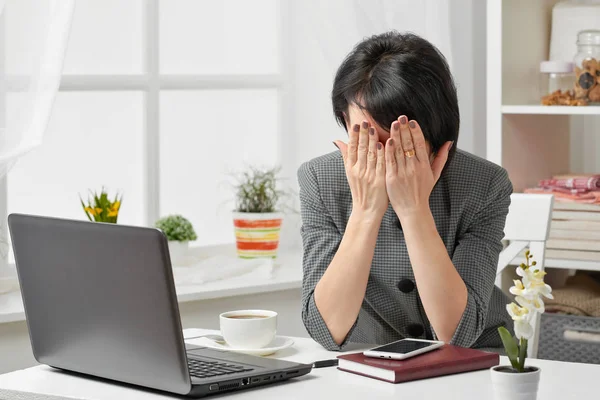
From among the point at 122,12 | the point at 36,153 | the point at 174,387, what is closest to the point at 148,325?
the point at 174,387

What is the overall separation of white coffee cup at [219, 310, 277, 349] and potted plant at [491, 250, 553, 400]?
20.4 inches

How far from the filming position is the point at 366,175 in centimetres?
188

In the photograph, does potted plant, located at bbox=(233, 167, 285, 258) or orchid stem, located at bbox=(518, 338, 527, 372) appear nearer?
orchid stem, located at bbox=(518, 338, 527, 372)

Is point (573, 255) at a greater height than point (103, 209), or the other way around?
Result: point (103, 209)

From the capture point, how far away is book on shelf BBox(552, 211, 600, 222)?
2666 millimetres

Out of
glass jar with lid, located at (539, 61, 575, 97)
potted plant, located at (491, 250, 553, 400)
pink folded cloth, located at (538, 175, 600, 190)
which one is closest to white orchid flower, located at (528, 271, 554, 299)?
potted plant, located at (491, 250, 553, 400)

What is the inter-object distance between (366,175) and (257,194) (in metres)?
1.19

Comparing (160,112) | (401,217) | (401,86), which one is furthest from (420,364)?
(160,112)

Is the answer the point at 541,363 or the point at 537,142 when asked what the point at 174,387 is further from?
the point at 537,142

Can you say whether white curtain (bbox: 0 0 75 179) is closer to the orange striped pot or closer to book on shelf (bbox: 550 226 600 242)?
the orange striped pot

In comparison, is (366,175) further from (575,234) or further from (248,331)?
(575,234)

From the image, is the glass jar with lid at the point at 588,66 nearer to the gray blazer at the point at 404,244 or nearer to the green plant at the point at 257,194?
the gray blazer at the point at 404,244

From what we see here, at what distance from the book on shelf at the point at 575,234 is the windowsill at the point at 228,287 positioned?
731 mm

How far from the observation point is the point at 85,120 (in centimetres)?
288
